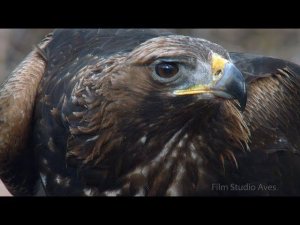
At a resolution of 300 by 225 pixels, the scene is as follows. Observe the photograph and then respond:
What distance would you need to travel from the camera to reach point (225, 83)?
11.7 ft

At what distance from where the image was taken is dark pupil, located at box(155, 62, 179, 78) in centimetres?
370

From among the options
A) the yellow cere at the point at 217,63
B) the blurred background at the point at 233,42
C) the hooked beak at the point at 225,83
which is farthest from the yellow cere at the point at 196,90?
the blurred background at the point at 233,42

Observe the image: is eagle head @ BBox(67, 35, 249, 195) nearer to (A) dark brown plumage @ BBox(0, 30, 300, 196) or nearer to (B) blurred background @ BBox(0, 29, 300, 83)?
(A) dark brown plumage @ BBox(0, 30, 300, 196)

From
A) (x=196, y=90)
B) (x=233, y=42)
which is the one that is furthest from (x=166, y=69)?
(x=233, y=42)

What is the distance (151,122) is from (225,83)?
2.04ft

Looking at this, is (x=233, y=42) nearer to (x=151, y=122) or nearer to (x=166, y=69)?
(x=151, y=122)

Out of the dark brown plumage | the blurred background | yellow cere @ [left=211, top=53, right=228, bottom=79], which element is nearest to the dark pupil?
the dark brown plumage

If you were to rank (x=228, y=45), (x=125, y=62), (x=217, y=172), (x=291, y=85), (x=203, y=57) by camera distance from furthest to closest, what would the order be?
(x=228, y=45), (x=291, y=85), (x=217, y=172), (x=125, y=62), (x=203, y=57)

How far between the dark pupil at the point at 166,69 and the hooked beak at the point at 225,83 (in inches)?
6.8

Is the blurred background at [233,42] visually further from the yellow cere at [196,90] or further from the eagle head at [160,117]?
Answer: the yellow cere at [196,90]

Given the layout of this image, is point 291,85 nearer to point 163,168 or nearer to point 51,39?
point 163,168

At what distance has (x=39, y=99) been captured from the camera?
15.7 ft

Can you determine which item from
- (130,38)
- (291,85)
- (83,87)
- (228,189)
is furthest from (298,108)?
(83,87)

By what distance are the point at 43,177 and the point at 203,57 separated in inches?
65.1
